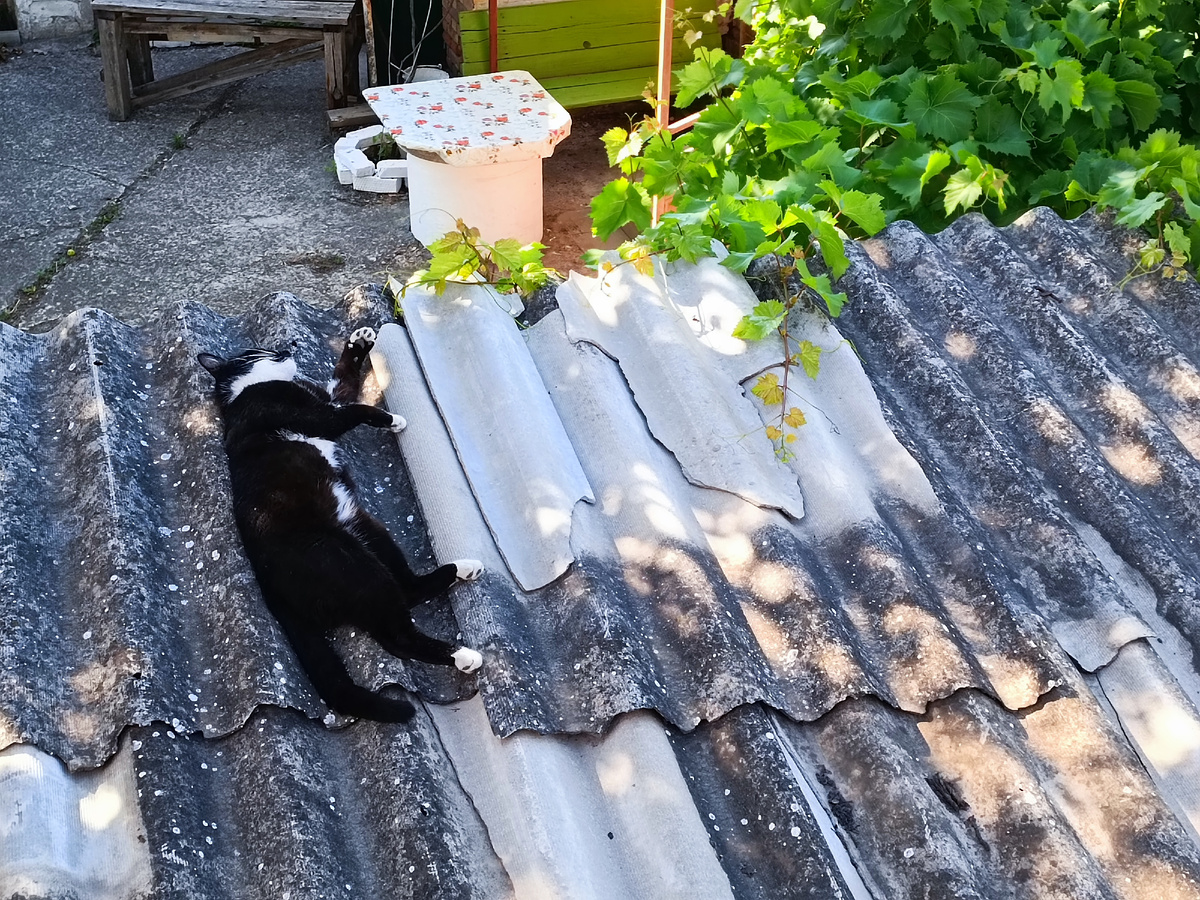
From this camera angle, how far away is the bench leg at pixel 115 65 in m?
7.68

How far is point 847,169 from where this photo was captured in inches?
116

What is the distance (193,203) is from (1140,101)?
588cm

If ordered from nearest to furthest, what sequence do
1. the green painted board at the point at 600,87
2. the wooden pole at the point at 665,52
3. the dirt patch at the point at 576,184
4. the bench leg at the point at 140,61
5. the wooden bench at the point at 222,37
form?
the wooden pole at the point at 665,52, the dirt patch at the point at 576,184, the green painted board at the point at 600,87, the wooden bench at the point at 222,37, the bench leg at the point at 140,61

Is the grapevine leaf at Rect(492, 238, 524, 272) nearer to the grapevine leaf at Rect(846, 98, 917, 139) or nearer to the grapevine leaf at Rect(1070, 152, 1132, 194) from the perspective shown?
the grapevine leaf at Rect(846, 98, 917, 139)

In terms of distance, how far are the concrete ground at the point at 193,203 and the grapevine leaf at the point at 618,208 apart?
3223 millimetres

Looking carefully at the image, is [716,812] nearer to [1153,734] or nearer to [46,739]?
[1153,734]

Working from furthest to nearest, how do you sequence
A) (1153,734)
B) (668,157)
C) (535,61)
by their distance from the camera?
(535,61) → (668,157) → (1153,734)

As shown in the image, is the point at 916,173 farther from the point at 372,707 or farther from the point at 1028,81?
the point at 372,707

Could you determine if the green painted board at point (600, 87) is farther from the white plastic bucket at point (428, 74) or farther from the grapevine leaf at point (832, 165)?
the grapevine leaf at point (832, 165)

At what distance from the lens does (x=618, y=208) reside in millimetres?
2916

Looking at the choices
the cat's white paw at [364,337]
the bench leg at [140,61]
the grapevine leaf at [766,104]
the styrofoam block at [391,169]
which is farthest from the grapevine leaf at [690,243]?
the bench leg at [140,61]

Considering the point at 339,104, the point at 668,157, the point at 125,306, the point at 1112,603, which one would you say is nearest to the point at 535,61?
the point at 339,104

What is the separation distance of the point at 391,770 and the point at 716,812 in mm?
513

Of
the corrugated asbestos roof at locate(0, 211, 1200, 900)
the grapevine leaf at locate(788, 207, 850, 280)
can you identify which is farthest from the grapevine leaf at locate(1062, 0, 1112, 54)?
the grapevine leaf at locate(788, 207, 850, 280)
